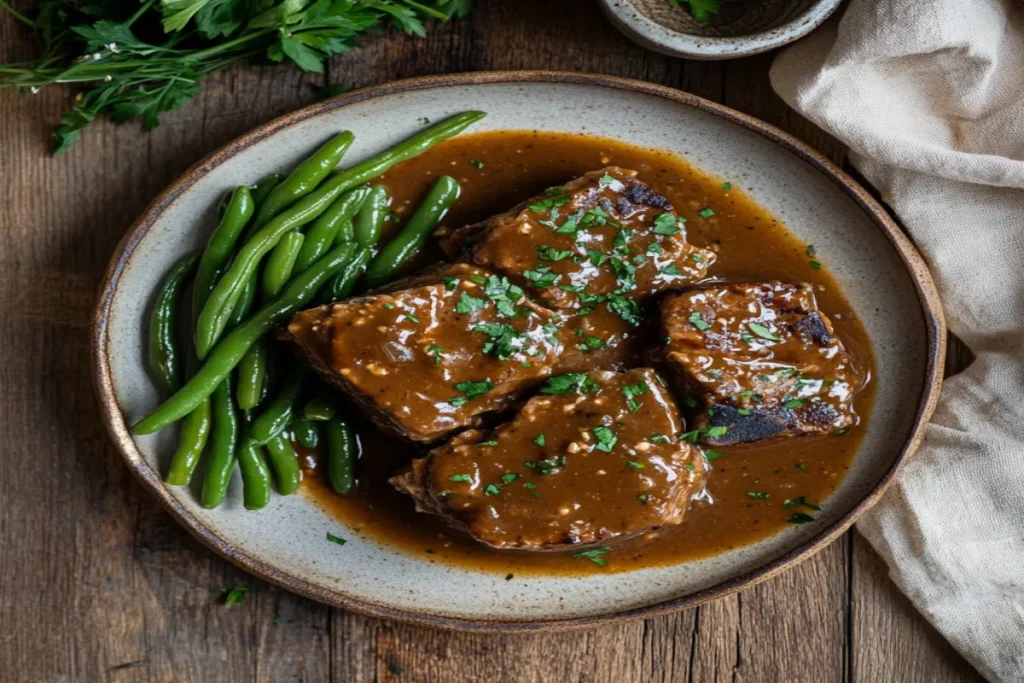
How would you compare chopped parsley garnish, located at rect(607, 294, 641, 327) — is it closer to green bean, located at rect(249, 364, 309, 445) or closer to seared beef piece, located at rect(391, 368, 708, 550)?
seared beef piece, located at rect(391, 368, 708, 550)

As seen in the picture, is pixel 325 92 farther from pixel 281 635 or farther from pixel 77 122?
pixel 281 635

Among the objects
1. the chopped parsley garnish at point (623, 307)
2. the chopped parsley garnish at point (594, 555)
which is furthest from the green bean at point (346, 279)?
the chopped parsley garnish at point (594, 555)

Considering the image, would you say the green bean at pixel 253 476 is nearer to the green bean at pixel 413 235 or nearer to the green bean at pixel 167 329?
the green bean at pixel 167 329

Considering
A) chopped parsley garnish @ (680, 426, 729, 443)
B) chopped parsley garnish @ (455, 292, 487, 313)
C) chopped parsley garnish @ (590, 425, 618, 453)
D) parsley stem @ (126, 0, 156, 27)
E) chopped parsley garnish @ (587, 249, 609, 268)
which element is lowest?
chopped parsley garnish @ (680, 426, 729, 443)

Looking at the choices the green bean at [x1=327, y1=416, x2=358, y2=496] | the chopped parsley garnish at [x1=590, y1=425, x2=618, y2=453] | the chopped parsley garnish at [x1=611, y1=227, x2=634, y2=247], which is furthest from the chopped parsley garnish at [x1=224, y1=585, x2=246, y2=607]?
the chopped parsley garnish at [x1=611, y1=227, x2=634, y2=247]

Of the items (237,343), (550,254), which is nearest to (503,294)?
(550,254)

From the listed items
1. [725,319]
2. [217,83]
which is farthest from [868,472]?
[217,83]
